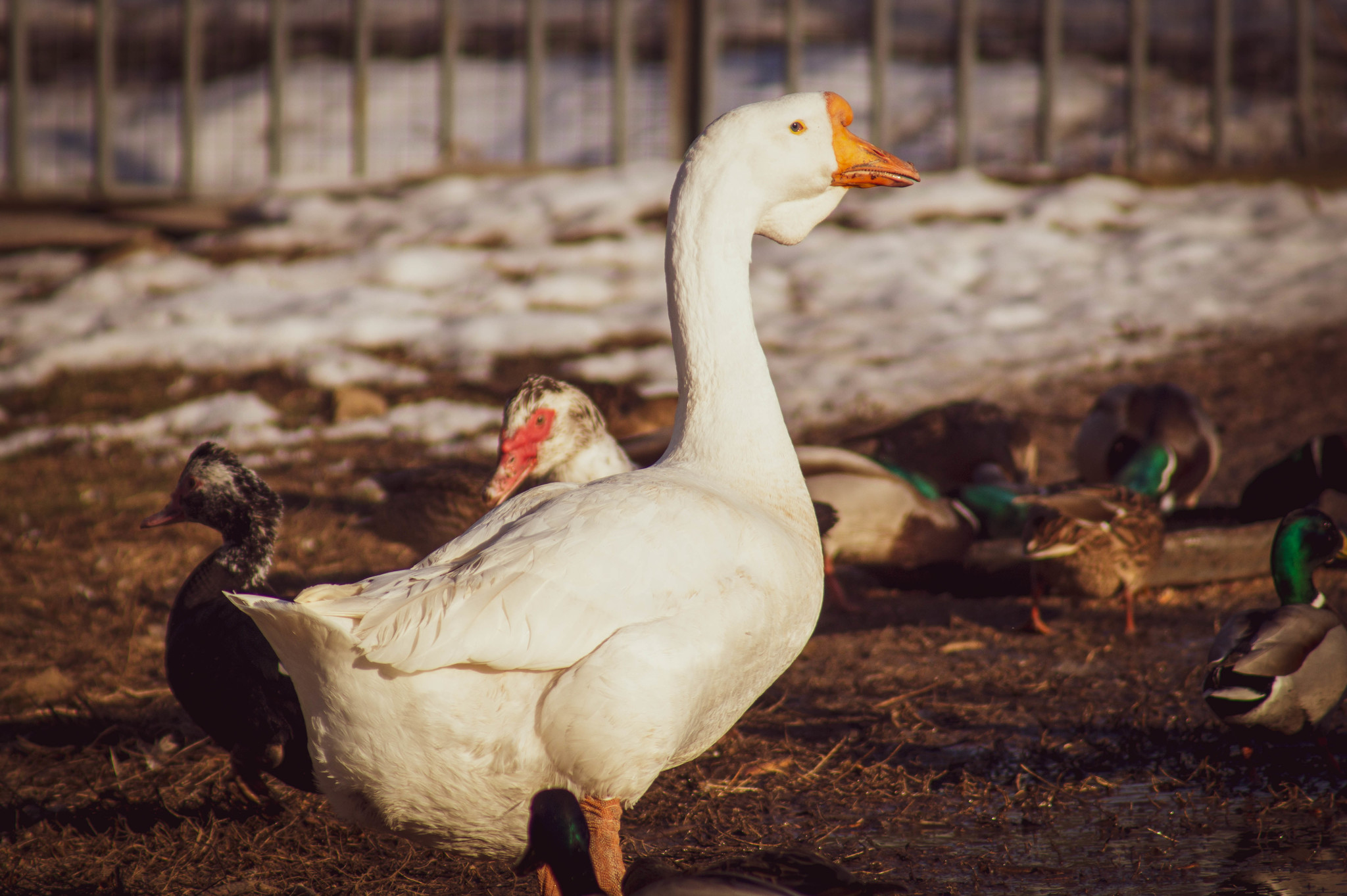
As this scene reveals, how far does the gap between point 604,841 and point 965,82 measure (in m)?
10.8

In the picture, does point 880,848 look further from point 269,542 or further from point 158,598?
point 158,598

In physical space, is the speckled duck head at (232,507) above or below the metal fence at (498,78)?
below

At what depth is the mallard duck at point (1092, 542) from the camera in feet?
16.9

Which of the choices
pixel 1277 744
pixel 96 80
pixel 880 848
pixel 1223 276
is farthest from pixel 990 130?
pixel 880 848

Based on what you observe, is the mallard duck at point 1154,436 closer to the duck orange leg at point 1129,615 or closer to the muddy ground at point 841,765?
the muddy ground at point 841,765

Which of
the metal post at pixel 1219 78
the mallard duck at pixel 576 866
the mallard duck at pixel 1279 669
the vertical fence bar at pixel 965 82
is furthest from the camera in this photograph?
the metal post at pixel 1219 78

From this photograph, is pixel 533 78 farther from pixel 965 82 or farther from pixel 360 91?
pixel 965 82

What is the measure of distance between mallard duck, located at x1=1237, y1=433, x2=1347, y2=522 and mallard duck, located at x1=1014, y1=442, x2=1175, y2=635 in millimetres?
817

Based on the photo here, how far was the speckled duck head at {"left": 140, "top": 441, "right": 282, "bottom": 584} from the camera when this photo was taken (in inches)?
155

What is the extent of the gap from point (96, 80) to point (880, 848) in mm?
11647

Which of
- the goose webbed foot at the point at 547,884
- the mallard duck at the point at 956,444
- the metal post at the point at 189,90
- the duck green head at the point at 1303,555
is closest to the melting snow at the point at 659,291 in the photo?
the mallard duck at the point at 956,444

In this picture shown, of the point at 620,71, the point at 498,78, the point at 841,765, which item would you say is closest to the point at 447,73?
the point at 498,78

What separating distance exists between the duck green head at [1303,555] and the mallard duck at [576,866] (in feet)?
8.03

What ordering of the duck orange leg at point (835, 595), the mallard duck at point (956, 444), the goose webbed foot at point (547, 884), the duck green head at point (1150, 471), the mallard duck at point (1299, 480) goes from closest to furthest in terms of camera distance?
the goose webbed foot at point (547, 884) → the duck orange leg at point (835, 595) → the mallard duck at point (1299, 480) → the duck green head at point (1150, 471) → the mallard duck at point (956, 444)
